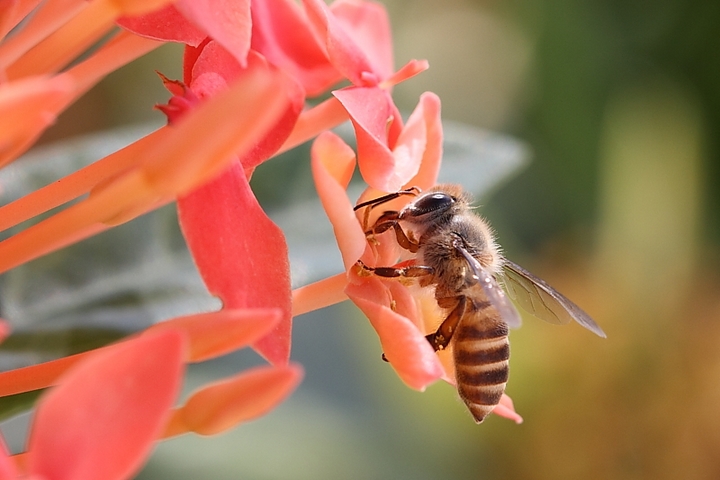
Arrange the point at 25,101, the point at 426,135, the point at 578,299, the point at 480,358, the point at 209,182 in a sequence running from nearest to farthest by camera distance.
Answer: the point at 25,101 < the point at 209,182 < the point at 426,135 < the point at 480,358 < the point at 578,299

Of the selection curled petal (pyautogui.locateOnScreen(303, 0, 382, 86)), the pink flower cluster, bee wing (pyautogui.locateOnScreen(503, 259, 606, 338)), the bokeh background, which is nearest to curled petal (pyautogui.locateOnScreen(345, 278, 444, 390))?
the pink flower cluster

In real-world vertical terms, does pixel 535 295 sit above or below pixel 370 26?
below

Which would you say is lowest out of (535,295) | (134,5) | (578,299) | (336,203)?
(578,299)

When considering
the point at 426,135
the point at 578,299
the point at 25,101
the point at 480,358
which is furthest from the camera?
the point at 578,299

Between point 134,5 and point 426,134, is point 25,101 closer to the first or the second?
point 134,5

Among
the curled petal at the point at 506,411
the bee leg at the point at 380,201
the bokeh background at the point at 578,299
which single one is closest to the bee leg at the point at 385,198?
the bee leg at the point at 380,201

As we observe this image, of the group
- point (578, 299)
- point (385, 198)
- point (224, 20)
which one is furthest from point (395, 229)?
point (578, 299)

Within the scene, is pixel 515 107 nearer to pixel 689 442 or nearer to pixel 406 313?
pixel 689 442

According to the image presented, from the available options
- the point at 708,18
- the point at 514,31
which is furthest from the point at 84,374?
the point at 514,31
